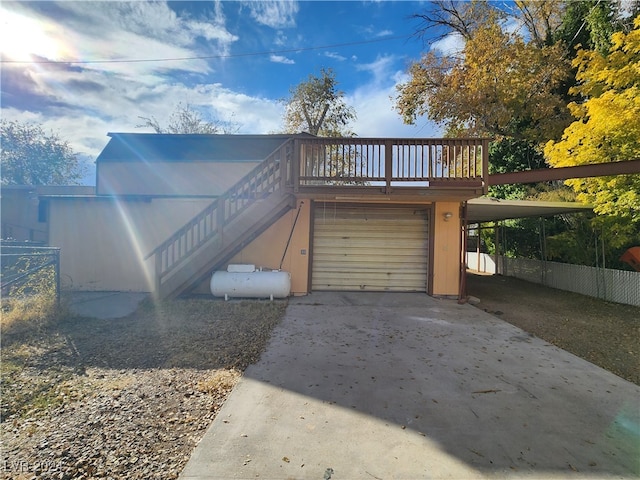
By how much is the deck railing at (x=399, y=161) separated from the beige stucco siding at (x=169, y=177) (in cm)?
321

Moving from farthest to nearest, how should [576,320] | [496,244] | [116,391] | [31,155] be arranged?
[31,155]
[496,244]
[576,320]
[116,391]

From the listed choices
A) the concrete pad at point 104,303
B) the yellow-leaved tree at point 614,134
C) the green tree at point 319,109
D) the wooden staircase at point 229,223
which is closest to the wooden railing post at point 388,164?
the wooden staircase at point 229,223

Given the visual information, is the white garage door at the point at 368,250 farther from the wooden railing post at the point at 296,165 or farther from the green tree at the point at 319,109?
the green tree at the point at 319,109

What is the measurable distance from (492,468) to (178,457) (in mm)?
2081

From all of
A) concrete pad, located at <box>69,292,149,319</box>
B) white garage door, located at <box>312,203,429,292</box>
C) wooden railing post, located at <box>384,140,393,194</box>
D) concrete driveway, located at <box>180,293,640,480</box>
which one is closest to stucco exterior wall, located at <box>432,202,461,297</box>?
white garage door, located at <box>312,203,429,292</box>

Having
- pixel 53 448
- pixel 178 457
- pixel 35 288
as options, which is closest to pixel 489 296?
pixel 178 457

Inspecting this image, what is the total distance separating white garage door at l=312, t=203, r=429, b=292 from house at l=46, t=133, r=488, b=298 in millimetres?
26

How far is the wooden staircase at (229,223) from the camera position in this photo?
6477 millimetres

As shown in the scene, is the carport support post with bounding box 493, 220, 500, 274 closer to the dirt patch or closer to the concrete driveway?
the dirt patch

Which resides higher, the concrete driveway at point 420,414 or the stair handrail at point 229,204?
the stair handrail at point 229,204

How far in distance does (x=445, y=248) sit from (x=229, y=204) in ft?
17.0

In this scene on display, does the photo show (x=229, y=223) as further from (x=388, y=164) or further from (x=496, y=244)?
(x=496, y=244)

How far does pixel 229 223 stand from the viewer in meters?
6.59

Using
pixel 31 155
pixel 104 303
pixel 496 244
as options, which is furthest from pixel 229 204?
pixel 31 155
